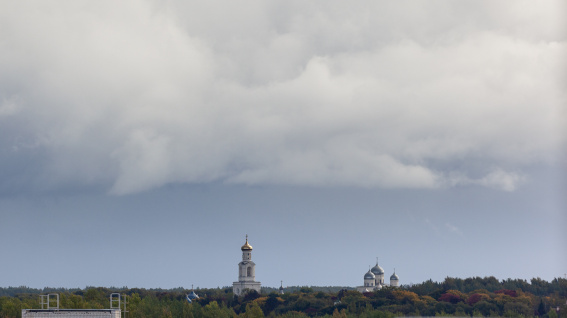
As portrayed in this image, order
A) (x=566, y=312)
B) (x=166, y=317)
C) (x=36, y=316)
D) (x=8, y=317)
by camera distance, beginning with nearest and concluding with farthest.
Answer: (x=36, y=316)
(x=566, y=312)
(x=166, y=317)
(x=8, y=317)

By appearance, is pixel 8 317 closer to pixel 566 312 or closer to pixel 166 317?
pixel 166 317

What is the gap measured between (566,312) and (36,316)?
9741 centimetres

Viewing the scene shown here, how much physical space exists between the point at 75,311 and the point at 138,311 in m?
67.9

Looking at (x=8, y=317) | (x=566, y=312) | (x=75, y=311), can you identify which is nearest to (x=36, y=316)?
(x=75, y=311)

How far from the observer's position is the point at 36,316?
123 m

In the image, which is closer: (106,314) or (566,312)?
(106,314)

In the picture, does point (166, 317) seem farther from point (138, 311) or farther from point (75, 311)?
point (75, 311)

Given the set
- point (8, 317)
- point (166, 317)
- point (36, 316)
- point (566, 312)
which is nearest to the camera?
point (36, 316)

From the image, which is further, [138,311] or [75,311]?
[138,311]

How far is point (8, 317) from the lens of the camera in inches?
7864

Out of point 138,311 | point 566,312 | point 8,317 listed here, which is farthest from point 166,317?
point 566,312

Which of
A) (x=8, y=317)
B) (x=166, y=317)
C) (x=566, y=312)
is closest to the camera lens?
(x=566, y=312)

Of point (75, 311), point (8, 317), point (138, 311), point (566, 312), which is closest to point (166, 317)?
point (138, 311)

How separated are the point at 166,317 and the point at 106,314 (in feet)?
202
